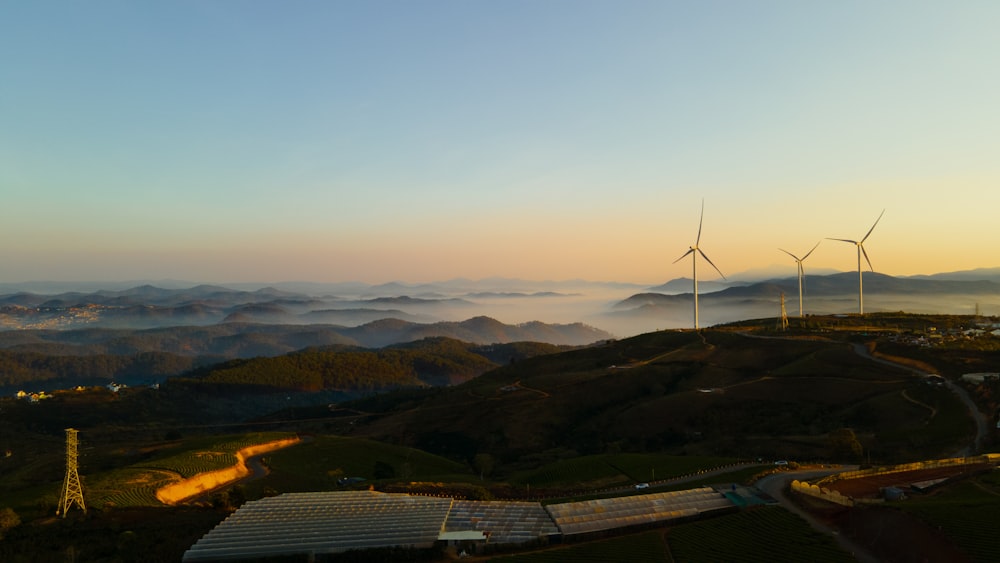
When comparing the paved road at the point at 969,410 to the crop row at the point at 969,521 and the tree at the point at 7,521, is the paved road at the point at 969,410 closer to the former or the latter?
the crop row at the point at 969,521

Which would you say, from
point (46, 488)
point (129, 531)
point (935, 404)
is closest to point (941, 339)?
point (935, 404)

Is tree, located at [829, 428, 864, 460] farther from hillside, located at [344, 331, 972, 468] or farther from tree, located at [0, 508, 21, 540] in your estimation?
tree, located at [0, 508, 21, 540]

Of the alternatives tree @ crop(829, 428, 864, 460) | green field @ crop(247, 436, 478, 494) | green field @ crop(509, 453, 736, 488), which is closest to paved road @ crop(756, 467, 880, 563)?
tree @ crop(829, 428, 864, 460)

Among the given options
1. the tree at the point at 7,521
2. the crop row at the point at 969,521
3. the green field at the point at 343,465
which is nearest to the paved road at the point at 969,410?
the crop row at the point at 969,521

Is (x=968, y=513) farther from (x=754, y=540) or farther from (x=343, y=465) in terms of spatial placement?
(x=343, y=465)

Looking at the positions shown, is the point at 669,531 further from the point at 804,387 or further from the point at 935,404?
the point at 804,387
